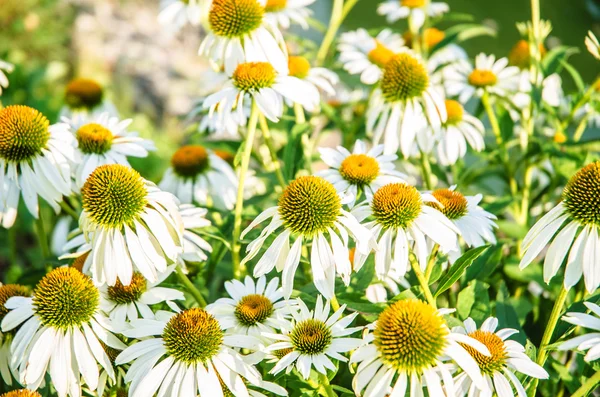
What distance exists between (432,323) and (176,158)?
1.08 m

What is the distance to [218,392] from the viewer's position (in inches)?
38.1

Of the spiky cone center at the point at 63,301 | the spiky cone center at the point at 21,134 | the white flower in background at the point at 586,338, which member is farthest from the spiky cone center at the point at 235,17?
the white flower in background at the point at 586,338

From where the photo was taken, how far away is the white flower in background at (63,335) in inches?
41.4

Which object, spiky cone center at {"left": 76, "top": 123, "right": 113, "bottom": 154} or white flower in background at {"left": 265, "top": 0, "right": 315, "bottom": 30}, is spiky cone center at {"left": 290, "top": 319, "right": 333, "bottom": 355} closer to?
spiky cone center at {"left": 76, "top": 123, "right": 113, "bottom": 154}

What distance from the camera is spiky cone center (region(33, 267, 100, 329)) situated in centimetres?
109

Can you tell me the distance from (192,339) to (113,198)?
29 centimetres

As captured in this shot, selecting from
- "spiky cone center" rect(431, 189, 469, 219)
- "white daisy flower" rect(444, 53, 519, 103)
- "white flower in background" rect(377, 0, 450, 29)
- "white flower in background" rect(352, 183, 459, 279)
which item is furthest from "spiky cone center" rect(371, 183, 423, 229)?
"white flower in background" rect(377, 0, 450, 29)

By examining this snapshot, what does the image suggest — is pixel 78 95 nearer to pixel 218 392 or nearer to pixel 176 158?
pixel 176 158

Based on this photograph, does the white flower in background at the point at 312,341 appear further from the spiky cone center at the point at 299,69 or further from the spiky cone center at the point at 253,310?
the spiky cone center at the point at 299,69

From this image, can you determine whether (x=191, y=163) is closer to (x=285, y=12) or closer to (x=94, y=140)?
(x=94, y=140)

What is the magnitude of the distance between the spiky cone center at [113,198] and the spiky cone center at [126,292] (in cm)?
14

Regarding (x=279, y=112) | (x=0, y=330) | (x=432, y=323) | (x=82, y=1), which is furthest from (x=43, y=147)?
(x=82, y=1)

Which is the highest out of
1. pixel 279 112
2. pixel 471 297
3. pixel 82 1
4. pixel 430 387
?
pixel 279 112

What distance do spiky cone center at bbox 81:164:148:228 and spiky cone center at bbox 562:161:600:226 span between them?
731mm
